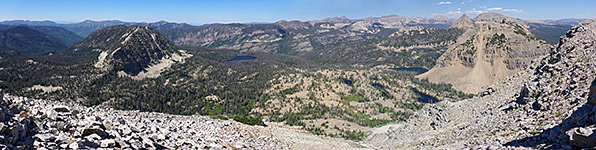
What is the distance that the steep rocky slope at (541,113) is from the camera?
56.7 ft

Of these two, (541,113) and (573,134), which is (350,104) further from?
(573,134)

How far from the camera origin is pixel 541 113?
989 inches

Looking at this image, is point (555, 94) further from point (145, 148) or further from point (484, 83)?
point (484, 83)

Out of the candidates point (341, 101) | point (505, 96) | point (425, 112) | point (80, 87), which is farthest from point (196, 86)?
point (505, 96)

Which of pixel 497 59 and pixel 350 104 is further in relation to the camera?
pixel 497 59

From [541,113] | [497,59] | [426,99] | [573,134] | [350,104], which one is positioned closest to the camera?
[573,134]

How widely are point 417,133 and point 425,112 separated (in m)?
13.3

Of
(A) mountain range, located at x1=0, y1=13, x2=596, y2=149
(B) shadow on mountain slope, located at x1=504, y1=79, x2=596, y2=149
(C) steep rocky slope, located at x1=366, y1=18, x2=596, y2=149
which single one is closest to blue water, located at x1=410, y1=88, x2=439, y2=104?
(A) mountain range, located at x1=0, y1=13, x2=596, y2=149

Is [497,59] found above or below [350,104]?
above

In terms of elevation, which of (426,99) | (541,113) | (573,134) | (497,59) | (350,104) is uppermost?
(573,134)

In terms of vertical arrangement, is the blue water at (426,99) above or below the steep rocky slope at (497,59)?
below

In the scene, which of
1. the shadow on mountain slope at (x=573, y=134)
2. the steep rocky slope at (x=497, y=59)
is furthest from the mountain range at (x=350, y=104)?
the steep rocky slope at (x=497, y=59)

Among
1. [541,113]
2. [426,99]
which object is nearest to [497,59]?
[426,99]

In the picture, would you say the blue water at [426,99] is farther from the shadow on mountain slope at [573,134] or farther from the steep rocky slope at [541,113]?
the shadow on mountain slope at [573,134]
